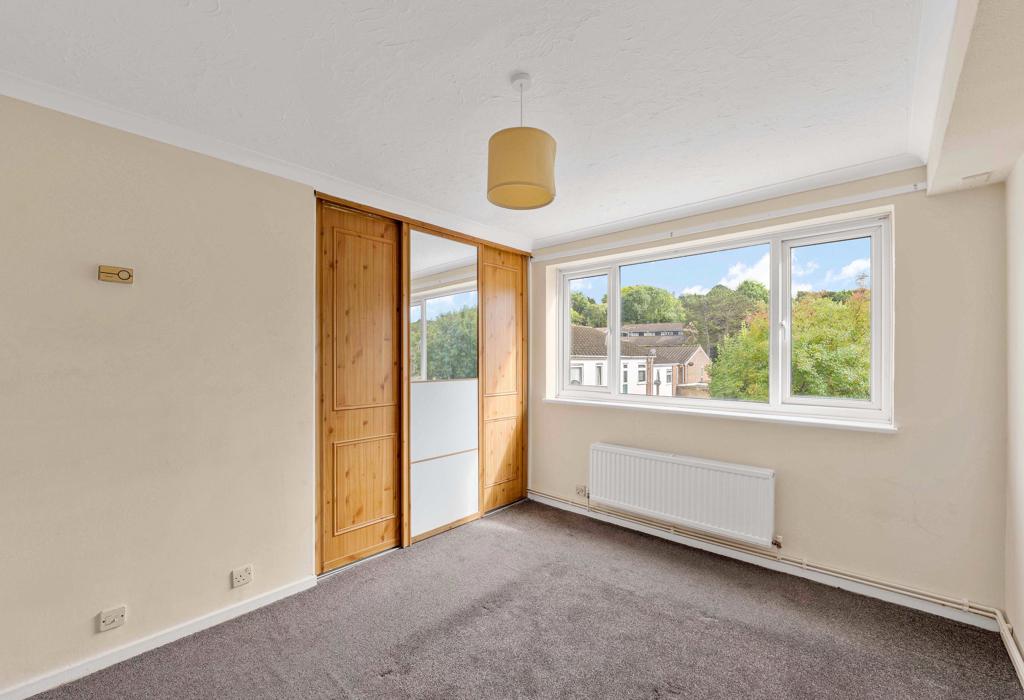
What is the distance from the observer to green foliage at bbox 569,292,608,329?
4172 millimetres

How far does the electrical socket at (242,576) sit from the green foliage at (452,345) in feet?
5.25

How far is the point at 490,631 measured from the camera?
232 centimetres

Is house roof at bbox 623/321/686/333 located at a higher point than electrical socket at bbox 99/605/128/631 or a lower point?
higher

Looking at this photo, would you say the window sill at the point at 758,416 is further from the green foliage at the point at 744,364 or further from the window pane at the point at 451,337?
the window pane at the point at 451,337

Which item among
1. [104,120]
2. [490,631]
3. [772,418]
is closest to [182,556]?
[490,631]

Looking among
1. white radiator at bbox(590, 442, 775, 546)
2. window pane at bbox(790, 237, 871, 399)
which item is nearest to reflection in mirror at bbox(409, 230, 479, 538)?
white radiator at bbox(590, 442, 775, 546)

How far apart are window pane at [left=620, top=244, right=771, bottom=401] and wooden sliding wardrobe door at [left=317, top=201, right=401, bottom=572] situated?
203 centimetres

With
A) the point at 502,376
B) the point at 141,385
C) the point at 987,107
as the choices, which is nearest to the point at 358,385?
the point at 141,385

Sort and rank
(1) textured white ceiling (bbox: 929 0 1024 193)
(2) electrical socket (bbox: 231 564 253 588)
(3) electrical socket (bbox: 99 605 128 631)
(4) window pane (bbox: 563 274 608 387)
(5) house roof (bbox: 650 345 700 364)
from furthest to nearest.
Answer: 1. (4) window pane (bbox: 563 274 608 387)
2. (5) house roof (bbox: 650 345 700 364)
3. (2) electrical socket (bbox: 231 564 253 588)
4. (3) electrical socket (bbox: 99 605 128 631)
5. (1) textured white ceiling (bbox: 929 0 1024 193)

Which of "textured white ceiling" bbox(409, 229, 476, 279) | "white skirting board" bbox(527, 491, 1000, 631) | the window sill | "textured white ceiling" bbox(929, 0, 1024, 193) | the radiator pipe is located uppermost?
"textured white ceiling" bbox(929, 0, 1024, 193)

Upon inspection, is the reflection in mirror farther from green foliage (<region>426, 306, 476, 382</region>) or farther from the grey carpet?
the grey carpet

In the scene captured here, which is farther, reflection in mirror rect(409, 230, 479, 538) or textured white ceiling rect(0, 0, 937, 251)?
reflection in mirror rect(409, 230, 479, 538)

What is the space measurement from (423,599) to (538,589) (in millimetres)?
675

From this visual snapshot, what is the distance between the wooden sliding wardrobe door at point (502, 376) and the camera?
3945 millimetres
